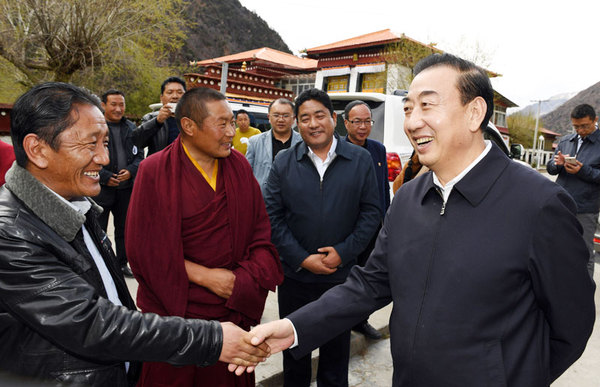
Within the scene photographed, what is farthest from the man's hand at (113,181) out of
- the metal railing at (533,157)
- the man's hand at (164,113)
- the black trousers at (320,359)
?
the metal railing at (533,157)

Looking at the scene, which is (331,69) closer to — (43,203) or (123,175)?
(123,175)

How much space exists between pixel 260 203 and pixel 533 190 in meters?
1.38

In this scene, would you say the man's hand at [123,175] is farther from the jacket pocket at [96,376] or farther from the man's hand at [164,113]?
the jacket pocket at [96,376]

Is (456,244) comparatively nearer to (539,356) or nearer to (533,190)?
(533,190)

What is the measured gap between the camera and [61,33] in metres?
14.9

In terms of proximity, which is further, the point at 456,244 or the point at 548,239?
the point at 456,244

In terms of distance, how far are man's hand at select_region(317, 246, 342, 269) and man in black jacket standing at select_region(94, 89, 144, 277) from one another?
8.35 ft

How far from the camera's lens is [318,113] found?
8.99 feet

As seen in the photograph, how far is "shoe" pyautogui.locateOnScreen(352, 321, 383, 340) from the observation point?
349 centimetres

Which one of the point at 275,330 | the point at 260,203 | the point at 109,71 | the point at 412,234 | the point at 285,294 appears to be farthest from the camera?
the point at 109,71

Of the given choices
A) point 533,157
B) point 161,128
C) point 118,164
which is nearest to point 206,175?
point 161,128

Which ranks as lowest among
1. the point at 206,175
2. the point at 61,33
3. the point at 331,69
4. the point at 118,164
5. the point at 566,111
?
the point at 118,164

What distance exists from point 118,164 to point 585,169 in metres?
5.03

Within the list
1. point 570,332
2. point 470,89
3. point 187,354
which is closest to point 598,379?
point 570,332
